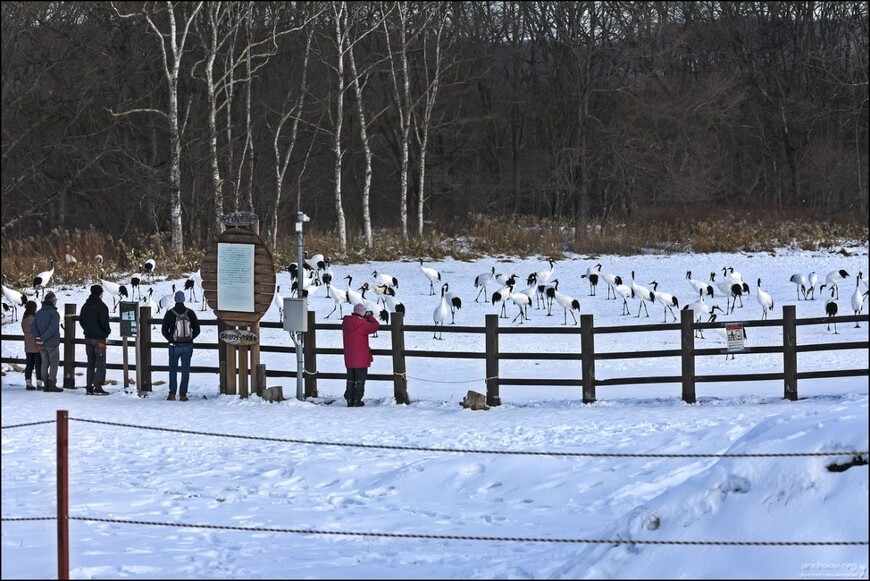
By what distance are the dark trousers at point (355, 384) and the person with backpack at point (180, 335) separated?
2.58m

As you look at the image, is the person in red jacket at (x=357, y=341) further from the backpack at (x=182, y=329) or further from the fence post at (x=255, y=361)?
the backpack at (x=182, y=329)

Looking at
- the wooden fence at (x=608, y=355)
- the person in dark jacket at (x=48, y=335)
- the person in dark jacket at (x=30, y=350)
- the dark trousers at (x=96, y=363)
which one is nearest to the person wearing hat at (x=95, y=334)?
the dark trousers at (x=96, y=363)

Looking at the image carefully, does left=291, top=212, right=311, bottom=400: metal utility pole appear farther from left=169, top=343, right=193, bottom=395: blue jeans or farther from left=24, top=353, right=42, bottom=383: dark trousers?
left=24, top=353, right=42, bottom=383: dark trousers

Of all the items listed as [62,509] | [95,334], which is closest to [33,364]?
[95,334]

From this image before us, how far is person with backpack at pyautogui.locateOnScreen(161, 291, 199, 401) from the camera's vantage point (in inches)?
666

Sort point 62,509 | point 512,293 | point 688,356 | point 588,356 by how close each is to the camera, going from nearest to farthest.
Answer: point 62,509
point 688,356
point 588,356
point 512,293

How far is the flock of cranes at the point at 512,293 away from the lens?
78.8 ft

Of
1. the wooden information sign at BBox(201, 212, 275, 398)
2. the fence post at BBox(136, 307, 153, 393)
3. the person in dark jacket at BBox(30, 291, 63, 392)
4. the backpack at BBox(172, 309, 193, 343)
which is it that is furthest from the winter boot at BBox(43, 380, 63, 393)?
the wooden information sign at BBox(201, 212, 275, 398)

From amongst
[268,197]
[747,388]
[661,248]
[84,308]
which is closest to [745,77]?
[661,248]

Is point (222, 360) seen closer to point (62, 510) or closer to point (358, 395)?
point (358, 395)

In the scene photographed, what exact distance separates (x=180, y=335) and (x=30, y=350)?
2790 mm

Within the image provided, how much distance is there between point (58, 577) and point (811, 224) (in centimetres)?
3516

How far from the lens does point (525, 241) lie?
36.3m

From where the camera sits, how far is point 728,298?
26938 mm
